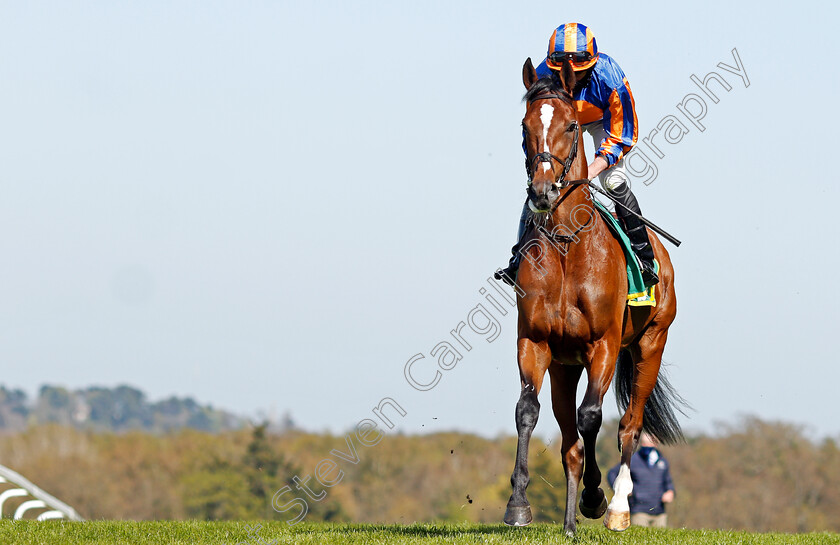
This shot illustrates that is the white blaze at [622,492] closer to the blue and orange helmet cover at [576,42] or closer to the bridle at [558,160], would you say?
the bridle at [558,160]

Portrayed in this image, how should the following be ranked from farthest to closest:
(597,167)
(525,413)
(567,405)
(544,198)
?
(567,405), (597,167), (525,413), (544,198)

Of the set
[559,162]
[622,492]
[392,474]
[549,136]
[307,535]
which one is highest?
[392,474]

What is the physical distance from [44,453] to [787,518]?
58044 mm

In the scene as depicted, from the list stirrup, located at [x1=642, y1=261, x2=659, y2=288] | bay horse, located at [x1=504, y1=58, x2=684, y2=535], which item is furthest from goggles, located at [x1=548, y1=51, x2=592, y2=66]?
stirrup, located at [x1=642, y1=261, x2=659, y2=288]

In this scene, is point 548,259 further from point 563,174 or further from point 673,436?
point 673,436

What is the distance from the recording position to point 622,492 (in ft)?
24.5

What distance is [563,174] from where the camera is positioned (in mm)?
6844

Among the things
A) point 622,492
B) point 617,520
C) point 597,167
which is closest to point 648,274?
point 597,167

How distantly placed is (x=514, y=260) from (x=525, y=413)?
114cm

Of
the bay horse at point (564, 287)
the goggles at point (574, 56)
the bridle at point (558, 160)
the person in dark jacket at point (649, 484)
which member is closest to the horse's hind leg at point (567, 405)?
the bay horse at point (564, 287)

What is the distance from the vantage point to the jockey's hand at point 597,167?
24.6 feet

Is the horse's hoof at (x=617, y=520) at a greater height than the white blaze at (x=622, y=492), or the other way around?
the white blaze at (x=622, y=492)

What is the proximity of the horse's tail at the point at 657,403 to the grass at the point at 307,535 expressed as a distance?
90 cm

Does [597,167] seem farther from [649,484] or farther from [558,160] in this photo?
[649,484]
